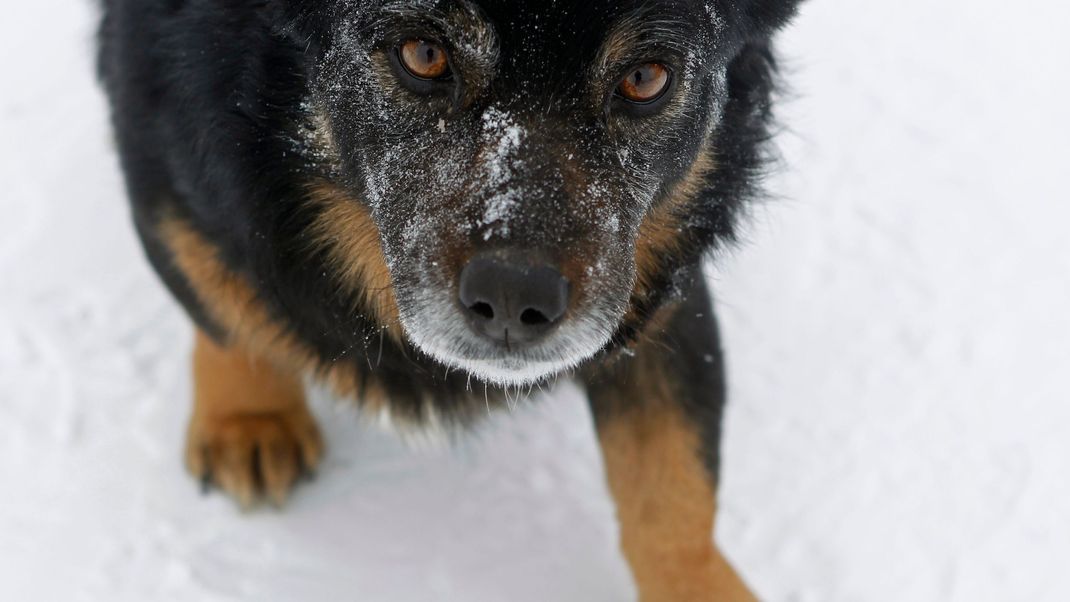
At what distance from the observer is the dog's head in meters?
2.46

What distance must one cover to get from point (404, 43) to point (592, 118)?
44 centimetres

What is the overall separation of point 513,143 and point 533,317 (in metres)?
0.38

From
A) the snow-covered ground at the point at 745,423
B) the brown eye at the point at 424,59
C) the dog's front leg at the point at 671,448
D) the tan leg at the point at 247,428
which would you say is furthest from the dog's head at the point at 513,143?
the tan leg at the point at 247,428

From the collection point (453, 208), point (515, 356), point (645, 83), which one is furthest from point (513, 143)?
point (515, 356)

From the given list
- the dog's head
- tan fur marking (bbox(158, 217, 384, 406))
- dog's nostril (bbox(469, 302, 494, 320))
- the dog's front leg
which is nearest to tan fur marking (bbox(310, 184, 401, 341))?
the dog's head

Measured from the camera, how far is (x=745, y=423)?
13.4ft

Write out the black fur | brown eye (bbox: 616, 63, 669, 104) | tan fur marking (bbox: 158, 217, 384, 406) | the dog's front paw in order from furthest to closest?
the dog's front paw < tan fur marking (bbox: 158, 217, 384, 406) < the black fur < brown eye (bbox: 616, 63, 669, 104)

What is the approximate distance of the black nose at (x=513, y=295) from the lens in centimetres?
242

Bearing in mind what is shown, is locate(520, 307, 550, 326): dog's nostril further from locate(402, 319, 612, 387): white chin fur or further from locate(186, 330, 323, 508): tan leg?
locate(186, 330, 323, 508): tan leg

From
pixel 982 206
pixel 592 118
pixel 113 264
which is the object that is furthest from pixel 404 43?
pixel 982 206

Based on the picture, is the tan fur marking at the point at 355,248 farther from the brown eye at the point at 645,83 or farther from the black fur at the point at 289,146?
the brown eye at the point at 645,83

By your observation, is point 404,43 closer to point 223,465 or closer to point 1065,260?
point 223,465

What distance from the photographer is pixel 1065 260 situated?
181 inches

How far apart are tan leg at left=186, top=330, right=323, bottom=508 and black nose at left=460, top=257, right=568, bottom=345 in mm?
1400
